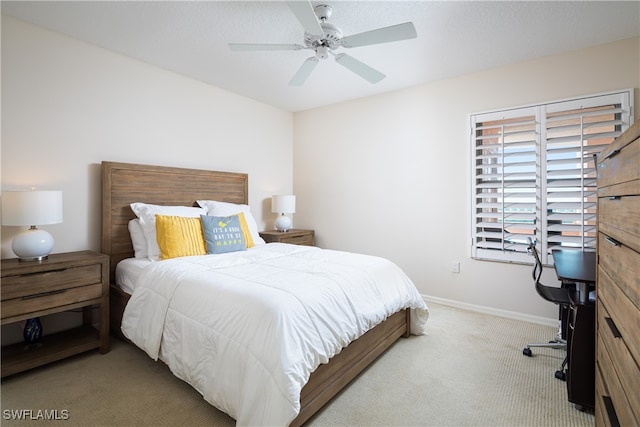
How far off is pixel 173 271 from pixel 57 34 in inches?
89.2

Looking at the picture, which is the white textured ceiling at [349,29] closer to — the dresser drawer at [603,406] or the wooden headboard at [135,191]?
the wooden headboard at [135,191]

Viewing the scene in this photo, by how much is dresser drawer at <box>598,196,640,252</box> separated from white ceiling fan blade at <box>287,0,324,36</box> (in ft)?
5.84

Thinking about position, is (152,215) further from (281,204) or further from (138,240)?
(281,204)

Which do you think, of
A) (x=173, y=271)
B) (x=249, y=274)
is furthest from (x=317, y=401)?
(x=173, y=271)

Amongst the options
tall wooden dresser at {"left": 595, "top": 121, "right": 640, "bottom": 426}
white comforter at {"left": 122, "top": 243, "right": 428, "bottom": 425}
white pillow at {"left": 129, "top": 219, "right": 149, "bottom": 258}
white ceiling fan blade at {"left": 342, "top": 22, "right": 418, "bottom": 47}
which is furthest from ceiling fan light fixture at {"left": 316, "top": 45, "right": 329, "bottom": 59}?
white pillow at {"left": 129, "top": 219, "right": 149, "bottom": 258}

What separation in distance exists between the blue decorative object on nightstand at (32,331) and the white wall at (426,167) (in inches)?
126

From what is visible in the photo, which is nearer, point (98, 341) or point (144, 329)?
point (144, 329)

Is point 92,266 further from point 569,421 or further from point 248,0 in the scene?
point 569,421

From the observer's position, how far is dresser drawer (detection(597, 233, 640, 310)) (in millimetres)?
1032

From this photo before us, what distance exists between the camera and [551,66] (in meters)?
2.98

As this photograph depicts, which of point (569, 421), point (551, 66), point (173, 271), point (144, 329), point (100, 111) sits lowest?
point (569, 421)

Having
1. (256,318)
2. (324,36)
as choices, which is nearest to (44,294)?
(256,318)

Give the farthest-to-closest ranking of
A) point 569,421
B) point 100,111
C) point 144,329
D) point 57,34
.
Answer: point 100,111, point 57,34, point 144,329, point 569,421

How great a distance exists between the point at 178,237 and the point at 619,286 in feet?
9.43
